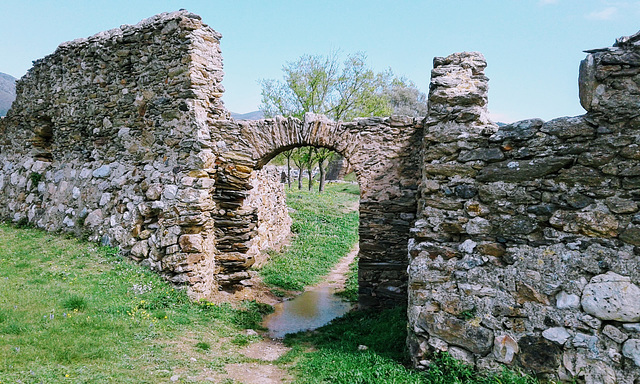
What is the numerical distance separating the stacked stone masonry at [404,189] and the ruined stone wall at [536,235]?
0.05 ft

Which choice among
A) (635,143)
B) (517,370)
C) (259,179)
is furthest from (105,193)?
(635,143)

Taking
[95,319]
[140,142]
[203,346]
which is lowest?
[203,346]

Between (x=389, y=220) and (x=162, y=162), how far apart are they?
445cm

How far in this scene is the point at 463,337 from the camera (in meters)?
4.75

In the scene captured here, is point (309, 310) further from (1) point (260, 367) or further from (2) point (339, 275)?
(1) point (260, 367)

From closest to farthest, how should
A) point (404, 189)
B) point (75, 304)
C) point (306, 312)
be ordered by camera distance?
point (75, 304), point (404, 189), point (306, 312)

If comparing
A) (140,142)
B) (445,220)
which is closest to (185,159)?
(140,142)

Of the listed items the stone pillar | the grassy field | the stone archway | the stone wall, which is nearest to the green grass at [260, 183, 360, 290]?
the stone wall

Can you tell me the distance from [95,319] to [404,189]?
5134 mm

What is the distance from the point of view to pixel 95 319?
→ 5.91m

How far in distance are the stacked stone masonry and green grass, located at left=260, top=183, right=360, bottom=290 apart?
0.77m

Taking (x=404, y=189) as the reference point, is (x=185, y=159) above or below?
above

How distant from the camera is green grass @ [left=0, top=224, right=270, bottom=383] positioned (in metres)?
4.75

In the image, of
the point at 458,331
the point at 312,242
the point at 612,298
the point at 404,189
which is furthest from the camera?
the point at 312,242
